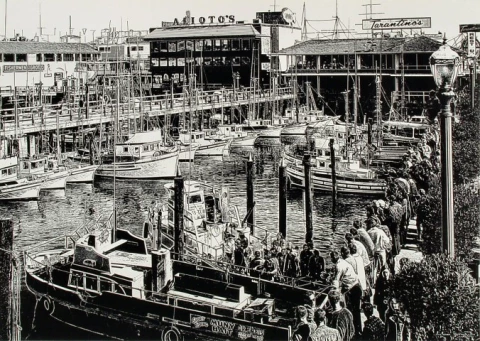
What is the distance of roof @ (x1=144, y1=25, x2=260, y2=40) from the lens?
63.0 metres

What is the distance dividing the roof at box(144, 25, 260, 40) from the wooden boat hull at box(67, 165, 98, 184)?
25.9m

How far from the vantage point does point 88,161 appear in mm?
41969

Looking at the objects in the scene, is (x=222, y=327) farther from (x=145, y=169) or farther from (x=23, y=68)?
(x=23, y=68)

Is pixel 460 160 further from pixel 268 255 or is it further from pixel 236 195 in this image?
pixel 236 195

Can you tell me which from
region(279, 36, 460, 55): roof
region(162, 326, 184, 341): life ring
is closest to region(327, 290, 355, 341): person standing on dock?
region(162, 326, 184, 341): life ring

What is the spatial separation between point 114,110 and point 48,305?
99.7 ft

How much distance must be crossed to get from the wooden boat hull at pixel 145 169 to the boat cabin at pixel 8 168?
5.43m

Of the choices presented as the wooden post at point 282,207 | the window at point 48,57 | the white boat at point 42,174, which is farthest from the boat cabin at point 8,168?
the window at point 48,57

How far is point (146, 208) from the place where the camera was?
3341 cm

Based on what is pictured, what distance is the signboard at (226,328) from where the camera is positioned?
13684mm

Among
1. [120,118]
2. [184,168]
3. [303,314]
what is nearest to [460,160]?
[303,314]

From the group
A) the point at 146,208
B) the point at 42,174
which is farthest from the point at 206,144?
the point at 146,208

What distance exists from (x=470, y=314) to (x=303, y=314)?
2229mm

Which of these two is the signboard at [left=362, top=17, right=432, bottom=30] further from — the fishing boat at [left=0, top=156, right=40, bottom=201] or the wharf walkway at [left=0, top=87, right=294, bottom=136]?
the fishing boat at [left=0, top=156, right=40, bottom=201]
